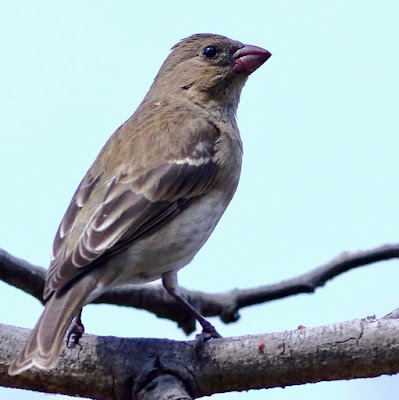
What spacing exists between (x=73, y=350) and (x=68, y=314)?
0.18 m

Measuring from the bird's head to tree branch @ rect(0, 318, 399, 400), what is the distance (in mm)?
2600

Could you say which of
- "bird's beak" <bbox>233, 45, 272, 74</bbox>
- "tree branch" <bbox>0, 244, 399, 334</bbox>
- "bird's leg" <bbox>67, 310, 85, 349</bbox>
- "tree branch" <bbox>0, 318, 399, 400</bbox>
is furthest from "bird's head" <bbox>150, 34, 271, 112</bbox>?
"tree branch" <bbox>0, 318, 399, 400</bbox>

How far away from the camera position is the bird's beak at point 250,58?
6.37 meters

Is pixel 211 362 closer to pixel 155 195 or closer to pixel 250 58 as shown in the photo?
pixel 155 195

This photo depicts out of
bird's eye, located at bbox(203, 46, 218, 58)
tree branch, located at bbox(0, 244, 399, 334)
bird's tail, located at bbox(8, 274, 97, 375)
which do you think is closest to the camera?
bird's tail, located at bbox(8, 274, 97, 375)

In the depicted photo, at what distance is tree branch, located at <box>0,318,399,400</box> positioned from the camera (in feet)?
12.4

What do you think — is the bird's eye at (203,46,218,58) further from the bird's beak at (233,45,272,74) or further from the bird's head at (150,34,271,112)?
the bird's beak at (233,45,272,74)

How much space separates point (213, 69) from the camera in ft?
21.3

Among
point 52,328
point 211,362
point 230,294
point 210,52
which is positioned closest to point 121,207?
point 52,328

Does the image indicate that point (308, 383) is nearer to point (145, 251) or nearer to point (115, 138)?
point (145, 251)

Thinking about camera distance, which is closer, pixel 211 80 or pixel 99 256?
pixel 99 256

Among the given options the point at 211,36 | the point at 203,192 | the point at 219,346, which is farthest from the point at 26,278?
the point at 211,36

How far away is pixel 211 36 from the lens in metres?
6.72

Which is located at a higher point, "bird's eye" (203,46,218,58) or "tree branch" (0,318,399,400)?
"bird's eye" (203,46,218,58)
